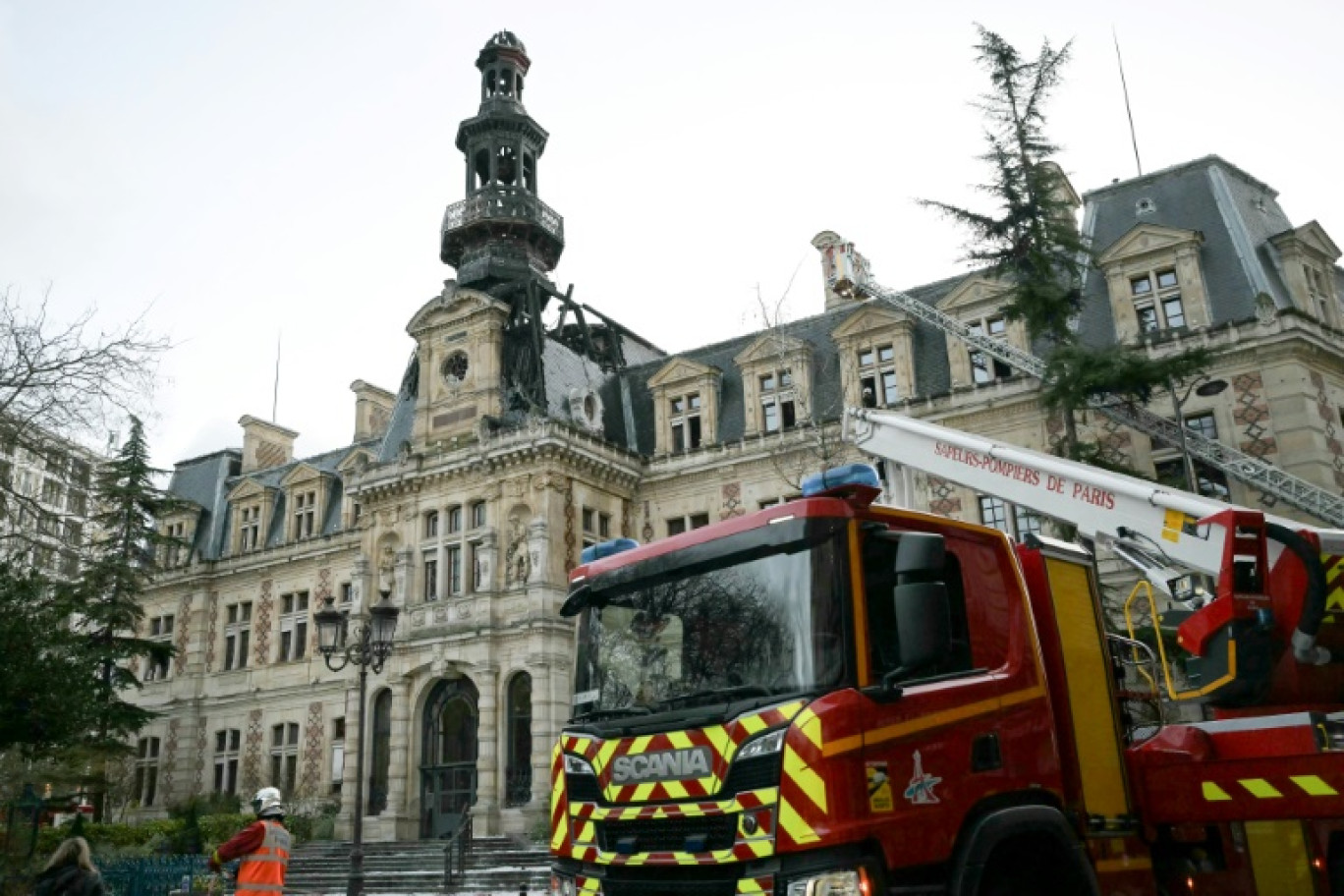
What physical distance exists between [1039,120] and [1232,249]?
661cm

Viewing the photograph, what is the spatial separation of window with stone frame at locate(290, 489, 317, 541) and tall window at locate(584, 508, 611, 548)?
46.5ft

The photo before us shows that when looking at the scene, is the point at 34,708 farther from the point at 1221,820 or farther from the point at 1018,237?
the point at 1018,237

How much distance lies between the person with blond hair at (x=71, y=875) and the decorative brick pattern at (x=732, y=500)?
23257 mm

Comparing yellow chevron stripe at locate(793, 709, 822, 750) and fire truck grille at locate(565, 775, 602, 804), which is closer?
yellow chevron stripe at locate(793, 709, 822, 750)

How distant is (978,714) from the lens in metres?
6.43

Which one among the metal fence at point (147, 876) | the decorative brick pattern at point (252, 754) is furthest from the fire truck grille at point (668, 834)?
the decorative brick pattern at point (252, 754)

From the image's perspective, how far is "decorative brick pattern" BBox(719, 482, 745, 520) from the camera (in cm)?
3081

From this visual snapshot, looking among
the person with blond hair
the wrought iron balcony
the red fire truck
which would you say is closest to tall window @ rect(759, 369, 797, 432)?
the wrought iron balcony

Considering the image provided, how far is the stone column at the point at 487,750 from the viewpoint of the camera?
27.4 m

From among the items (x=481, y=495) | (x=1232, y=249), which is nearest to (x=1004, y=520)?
(x=1232, y=249)

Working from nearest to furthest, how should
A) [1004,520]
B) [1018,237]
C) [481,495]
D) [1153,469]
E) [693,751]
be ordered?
[693,751] < [1018,237] < [1153,469] < [1004,520] < [481,495]

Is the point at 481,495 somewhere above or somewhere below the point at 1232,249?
below

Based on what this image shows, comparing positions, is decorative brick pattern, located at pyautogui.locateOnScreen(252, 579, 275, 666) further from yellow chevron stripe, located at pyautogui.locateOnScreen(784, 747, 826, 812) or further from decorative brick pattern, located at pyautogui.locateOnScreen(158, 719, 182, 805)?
yellow chevron stripe, located at pyautogui.locateOnScreen(784, 747, 826, 812)

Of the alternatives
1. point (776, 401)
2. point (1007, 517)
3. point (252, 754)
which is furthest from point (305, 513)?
point (1007, 517)
